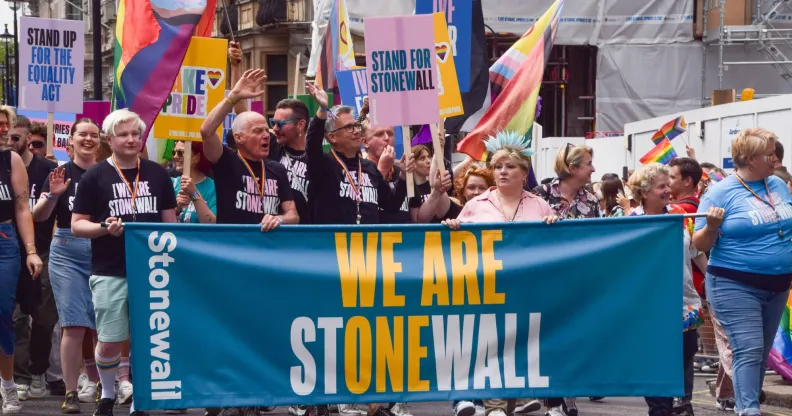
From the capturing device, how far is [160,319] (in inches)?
257

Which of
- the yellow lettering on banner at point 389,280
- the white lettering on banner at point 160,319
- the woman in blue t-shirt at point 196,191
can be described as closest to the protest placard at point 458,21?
the woman in blue t-shirt at point 196,191

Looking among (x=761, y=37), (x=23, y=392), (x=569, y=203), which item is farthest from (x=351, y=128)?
(x=761, y=37)

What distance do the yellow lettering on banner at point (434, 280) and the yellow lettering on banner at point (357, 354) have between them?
1.13 ft

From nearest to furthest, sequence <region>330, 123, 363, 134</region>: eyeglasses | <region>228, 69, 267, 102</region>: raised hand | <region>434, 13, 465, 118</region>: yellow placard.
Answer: <region>228, 69, 267, 102</region>: raised hand
<region>330, 123, 363, 134</region>: eyeglasses
<region>434, 13, 465, 118</region>: yellow placard

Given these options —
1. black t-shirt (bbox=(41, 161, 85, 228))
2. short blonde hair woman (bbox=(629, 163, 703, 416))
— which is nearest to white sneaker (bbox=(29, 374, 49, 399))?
black t-shirt (bbox=(41, 161, 85, 228))

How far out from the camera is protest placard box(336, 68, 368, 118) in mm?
12266

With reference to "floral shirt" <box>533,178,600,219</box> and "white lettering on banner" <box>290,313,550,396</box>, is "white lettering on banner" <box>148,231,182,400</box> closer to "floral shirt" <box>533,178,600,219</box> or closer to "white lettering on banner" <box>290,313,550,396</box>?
"white lettering on banner" <box>290,313,550,396</box>

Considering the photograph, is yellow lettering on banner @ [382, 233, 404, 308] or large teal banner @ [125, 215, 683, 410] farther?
yellow lettering on banner @ [382, 233, 404, 308]

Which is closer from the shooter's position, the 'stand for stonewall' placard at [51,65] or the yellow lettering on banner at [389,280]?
the yellow lettering on banner at [389,280]

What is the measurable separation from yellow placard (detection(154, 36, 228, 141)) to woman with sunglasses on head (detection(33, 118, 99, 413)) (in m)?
0.71

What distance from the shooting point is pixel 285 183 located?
779 cm

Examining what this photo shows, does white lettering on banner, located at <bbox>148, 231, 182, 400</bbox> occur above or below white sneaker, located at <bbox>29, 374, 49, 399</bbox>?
above

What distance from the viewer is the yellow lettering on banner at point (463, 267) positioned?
6742mm

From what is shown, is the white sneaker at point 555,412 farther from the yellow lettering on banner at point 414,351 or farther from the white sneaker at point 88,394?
the white sneaker at point 88,394
